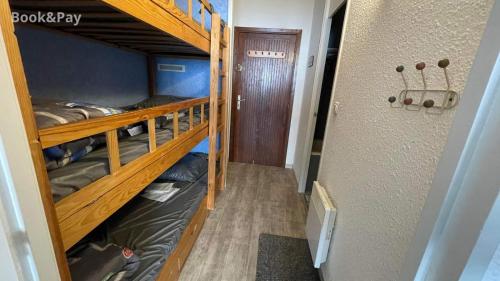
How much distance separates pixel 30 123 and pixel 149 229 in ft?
3.57

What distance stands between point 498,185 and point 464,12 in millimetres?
460

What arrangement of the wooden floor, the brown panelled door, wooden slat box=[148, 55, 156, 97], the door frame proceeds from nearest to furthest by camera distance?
the wooden floor < the door frame < wooden slat box=[148, 55, 156, 97] < the brown panelled door

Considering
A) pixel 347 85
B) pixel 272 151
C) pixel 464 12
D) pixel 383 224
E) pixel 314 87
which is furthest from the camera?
pixel 272 151

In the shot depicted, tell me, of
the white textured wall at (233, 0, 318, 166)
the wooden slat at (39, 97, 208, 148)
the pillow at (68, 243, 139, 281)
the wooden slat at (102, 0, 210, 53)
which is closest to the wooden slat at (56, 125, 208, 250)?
the wooden slat at (39, 97, 208, 148)

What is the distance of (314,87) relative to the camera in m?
2.27

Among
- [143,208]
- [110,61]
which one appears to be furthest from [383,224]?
[110,61]

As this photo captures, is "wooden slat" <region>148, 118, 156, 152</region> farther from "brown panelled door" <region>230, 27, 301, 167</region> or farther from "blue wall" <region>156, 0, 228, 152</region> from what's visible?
"brown panelled door" <region>230, 27, 301, 167</region>

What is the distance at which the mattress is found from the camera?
110cm

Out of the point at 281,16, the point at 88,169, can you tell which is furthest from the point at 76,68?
the point at 281,16

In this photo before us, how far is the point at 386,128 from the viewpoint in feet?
2.74

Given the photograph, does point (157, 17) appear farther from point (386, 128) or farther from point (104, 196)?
point (386, 128)

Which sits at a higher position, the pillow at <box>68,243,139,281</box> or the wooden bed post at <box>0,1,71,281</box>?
the wooden bed post at <box>0,1,71,281</box>

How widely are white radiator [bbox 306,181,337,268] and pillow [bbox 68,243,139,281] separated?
1056mm

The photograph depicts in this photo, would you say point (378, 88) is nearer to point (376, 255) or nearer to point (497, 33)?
point (497, 33)
